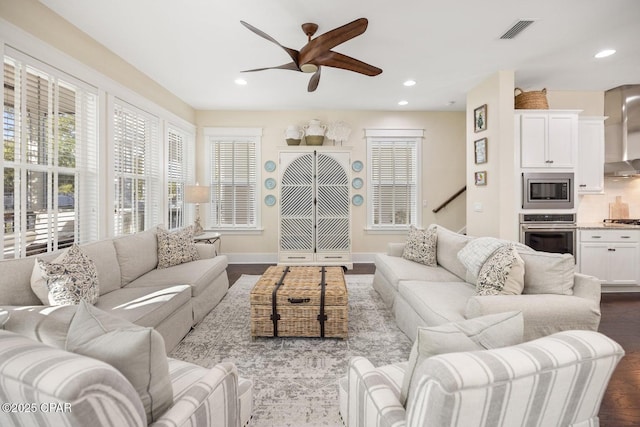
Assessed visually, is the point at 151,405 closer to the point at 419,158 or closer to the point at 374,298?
the point at 374,298

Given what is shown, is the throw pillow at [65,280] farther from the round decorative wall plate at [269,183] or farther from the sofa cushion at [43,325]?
the round decorative wall plate at [269,183]

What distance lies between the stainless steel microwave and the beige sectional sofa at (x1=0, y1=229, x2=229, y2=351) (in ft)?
12.9

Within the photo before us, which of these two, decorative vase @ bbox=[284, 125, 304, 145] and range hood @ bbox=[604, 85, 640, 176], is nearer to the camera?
range hood @ bbox=[604, 85, 640, 176]

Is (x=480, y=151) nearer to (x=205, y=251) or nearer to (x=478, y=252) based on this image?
(x=478, y=252)

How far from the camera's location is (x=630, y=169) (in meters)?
4.06

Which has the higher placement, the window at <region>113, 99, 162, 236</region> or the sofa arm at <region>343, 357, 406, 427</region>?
the window at <region>113, 99, 162, 236</region>

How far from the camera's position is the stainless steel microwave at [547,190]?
3.86 meters

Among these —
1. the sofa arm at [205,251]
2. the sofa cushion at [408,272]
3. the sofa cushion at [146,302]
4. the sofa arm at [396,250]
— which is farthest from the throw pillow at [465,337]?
the sofa arm at [205,251]

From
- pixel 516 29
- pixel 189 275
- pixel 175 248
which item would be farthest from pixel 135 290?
pixel 516 29

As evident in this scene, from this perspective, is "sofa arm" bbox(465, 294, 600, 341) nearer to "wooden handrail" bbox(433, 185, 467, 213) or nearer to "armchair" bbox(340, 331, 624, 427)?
"armchair" bbox(340, 331, 624, 427)

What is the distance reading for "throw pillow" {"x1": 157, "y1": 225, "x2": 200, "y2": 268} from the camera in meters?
3.34

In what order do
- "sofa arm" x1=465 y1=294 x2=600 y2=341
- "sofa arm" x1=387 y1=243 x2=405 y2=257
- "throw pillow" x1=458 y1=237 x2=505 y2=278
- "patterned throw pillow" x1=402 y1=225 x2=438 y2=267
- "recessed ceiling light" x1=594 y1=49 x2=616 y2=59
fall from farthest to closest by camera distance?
"sofa arm" x1=387 y1=243 x2=405 y2=257 → "patterned throw pillow" x1=402 y1=225 x2=438 y2=267 → "recessed ceiling light" x1=594 y1=49 x2=616 y2=59 → "throw pillow" x1=458 y1=237 x2=505 y2=278 → "sofa arm" x1=465 y1=294 x2=600 y2=341

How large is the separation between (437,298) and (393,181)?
357 centimetres

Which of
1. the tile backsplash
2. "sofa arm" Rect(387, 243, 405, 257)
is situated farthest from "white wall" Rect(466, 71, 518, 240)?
the tile backsplash
